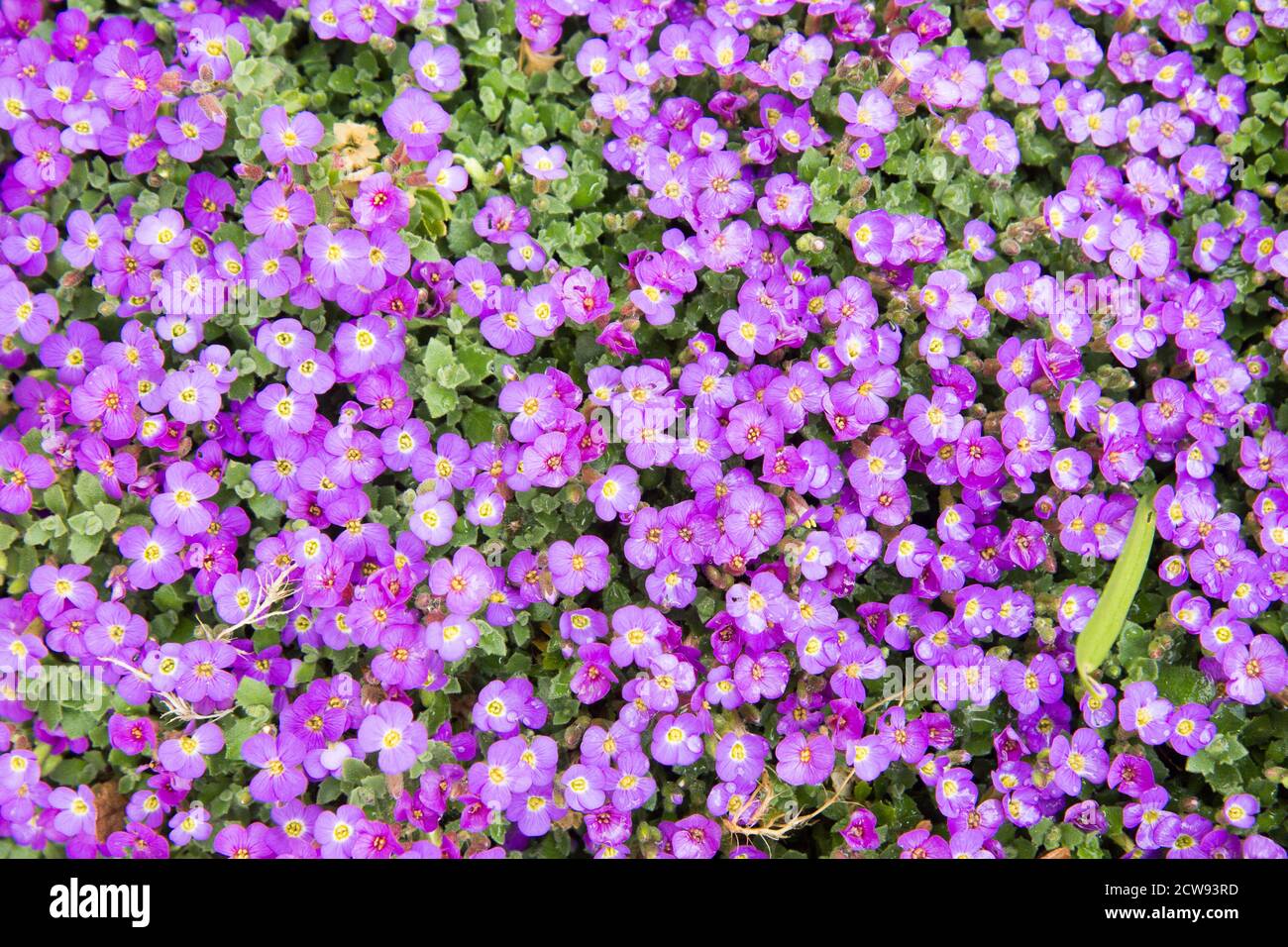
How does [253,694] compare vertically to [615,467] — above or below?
below

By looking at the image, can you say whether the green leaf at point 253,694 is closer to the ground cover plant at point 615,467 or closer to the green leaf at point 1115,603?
the ground cover plant at point 615,467

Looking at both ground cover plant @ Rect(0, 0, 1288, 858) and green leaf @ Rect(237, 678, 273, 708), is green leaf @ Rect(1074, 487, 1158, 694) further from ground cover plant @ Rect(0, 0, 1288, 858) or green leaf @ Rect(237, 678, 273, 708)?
green leaf @ Rect(237, 678, 273, 708)

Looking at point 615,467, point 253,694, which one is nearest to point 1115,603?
point 615,467

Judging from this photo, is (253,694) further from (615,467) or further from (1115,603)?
(1115,603)

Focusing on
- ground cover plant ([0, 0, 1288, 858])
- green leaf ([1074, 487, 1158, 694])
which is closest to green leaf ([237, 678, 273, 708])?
ground cover plant ([0, 0, 1288, 858])

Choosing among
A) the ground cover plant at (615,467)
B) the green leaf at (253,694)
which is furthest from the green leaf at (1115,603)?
the green leaf at (253,694)
